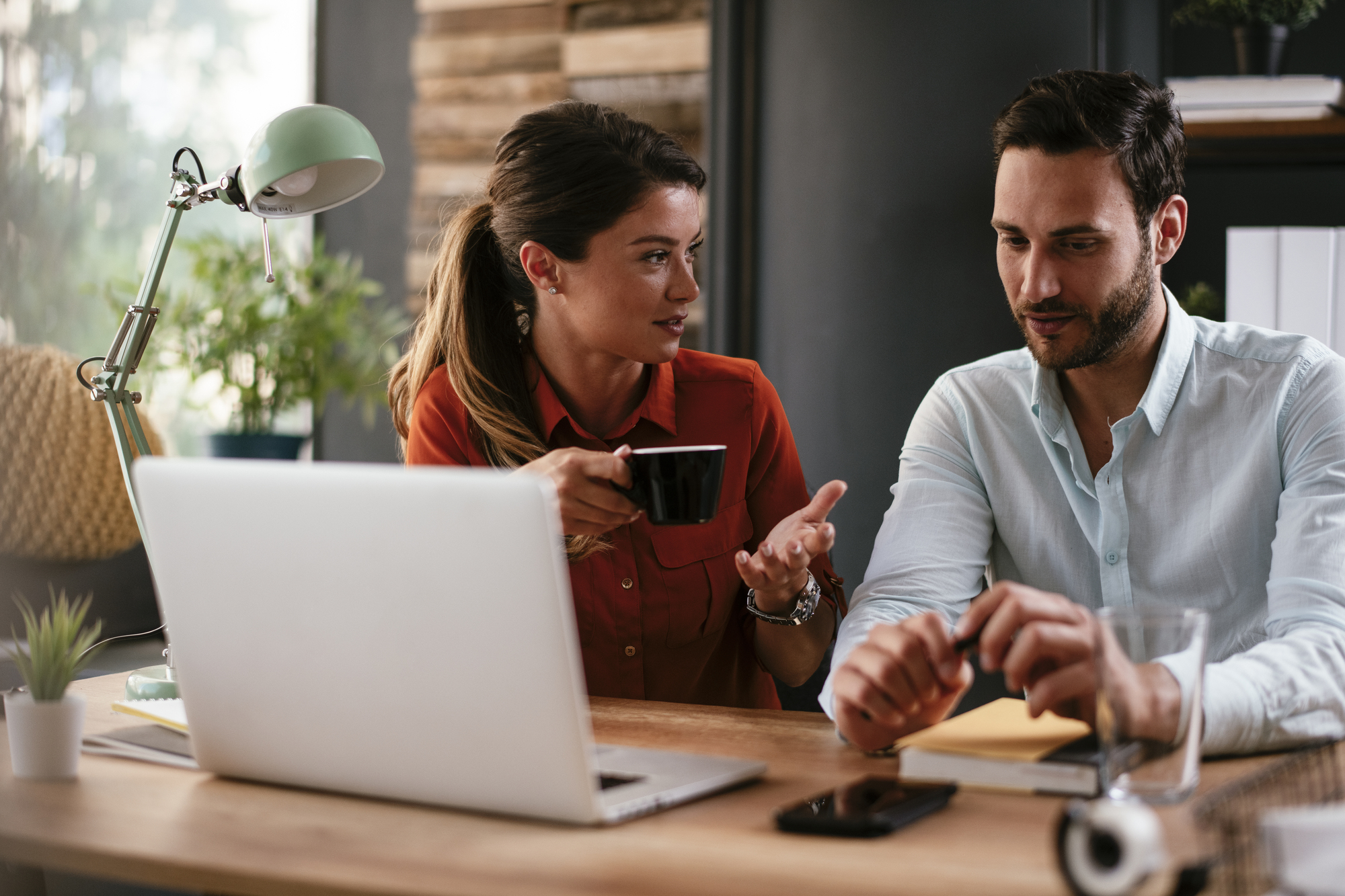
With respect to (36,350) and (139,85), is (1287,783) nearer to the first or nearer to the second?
(36,350)

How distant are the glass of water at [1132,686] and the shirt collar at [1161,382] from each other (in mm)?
682

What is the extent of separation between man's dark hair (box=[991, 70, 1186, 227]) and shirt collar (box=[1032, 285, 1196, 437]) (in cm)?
14

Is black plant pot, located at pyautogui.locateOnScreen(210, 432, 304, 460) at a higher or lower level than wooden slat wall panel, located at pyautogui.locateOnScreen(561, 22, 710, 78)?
lower

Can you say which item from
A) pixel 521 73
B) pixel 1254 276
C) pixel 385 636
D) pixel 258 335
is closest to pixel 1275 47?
pixel 1254 276

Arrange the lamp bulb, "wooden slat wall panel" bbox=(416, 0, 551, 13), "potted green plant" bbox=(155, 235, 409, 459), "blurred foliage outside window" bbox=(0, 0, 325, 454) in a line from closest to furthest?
the lamp bulb < "blurred foliage outside window" bbox=(0, 0, 325, 454) < "potted green plant" bbox=(155, 235, 409, 459) < "wooden slat wall panel" bbox=(416, 0, 551, 13)

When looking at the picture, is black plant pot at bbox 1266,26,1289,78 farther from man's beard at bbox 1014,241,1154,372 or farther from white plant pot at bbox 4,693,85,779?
white plant pot at bbox 4,693,85,779

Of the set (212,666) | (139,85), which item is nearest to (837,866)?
(212,666)

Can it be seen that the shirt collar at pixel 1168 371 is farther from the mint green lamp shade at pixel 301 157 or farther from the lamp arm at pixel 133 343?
the lamp arm at pixel 133 343

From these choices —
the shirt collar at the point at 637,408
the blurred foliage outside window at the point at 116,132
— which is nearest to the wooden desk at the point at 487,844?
the shirt collar at the point at 637,408

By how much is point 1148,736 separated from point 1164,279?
1.73 metres

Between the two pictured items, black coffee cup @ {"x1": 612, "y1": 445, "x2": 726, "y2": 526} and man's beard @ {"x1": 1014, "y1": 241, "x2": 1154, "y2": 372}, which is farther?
man's beard @ {"x1": 1014, "y1": 241, "x2": 1154, "y2": 372}

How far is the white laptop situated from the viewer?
32.1 inches

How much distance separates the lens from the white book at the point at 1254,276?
217cm

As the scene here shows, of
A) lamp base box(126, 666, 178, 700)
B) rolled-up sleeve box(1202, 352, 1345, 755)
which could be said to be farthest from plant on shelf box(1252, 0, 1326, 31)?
lamp base box(126, 666, 178, 700)
